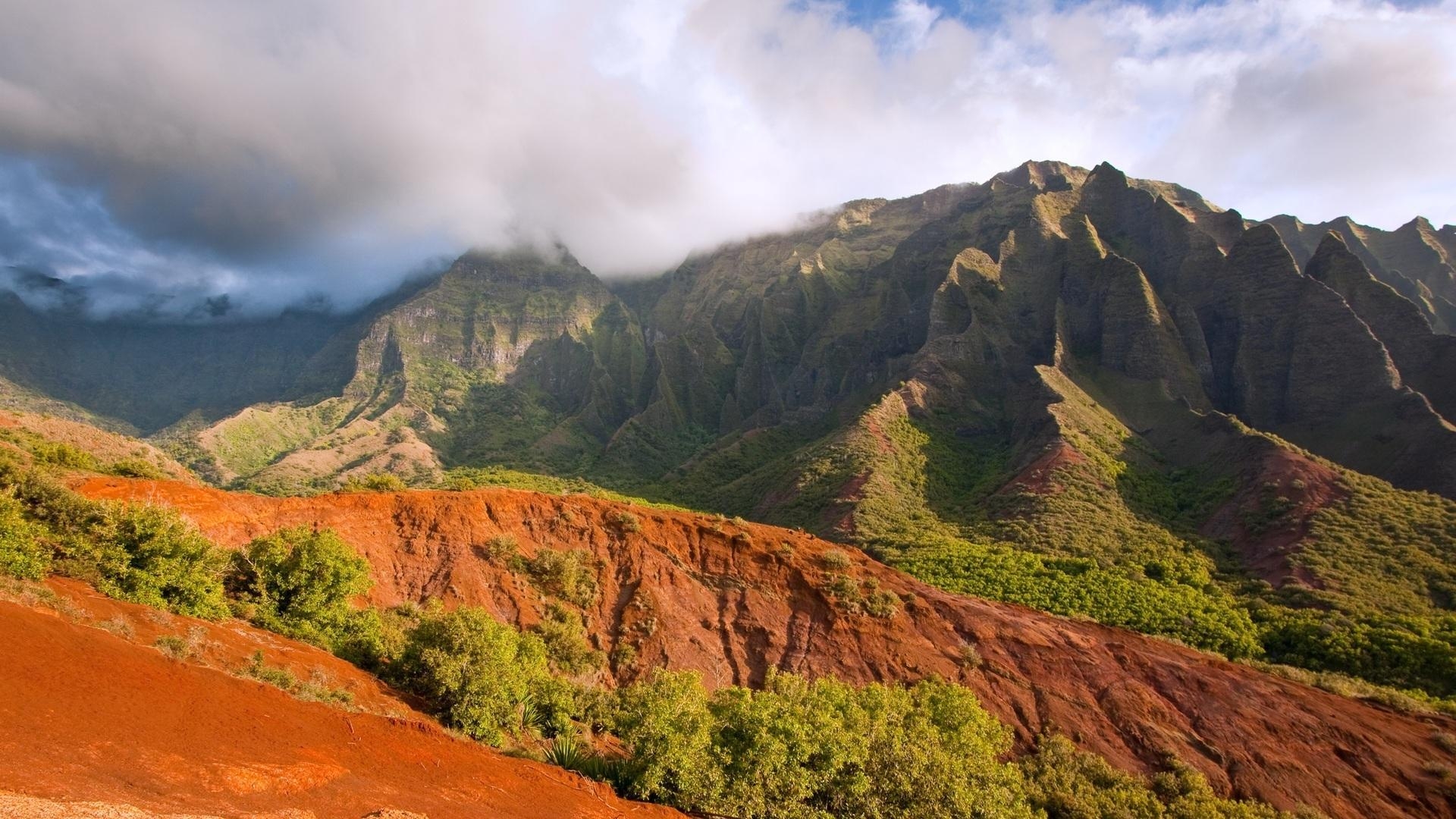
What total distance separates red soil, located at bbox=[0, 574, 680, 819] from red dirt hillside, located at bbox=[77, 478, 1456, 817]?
1373 centimetres

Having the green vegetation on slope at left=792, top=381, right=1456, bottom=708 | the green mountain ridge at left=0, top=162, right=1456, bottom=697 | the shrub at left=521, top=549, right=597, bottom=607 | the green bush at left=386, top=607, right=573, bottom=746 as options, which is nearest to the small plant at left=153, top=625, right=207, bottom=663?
the green bush at left=386, top=607, right=573, bottom=746

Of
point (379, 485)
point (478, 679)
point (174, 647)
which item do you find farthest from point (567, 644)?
point (379, 485)

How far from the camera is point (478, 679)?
17.6 meters

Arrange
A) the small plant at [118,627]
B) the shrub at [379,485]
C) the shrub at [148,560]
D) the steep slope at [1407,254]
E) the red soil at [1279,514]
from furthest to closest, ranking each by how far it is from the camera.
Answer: the steep slope at [1407,254] < the red soil at [1279,514] < the shrub at [379,485] < the shrub at [148,560] < the small plant at [118,627]

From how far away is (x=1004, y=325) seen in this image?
→ 12019cm

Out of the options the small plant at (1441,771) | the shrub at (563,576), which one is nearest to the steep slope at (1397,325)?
the small plant at (1441,771)

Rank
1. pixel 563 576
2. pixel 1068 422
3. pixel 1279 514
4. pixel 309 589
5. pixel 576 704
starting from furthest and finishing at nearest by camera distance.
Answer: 1. pixel 1068 422
2. pixel 1279 514
3. pixel 563 576
4. pixel 576 704
5. pixel 309 589

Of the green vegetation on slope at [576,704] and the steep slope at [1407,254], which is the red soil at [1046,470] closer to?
the green vegetation on slope at [576,704]

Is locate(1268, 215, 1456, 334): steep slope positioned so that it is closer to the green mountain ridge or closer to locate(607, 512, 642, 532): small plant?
the green mountain ridge

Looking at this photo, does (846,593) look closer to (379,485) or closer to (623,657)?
(623,657)

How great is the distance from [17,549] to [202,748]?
9393mm

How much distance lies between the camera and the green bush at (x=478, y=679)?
1747 cm

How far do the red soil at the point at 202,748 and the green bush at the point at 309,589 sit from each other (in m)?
4.31

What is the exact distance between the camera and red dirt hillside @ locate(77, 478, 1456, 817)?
2583 cm
